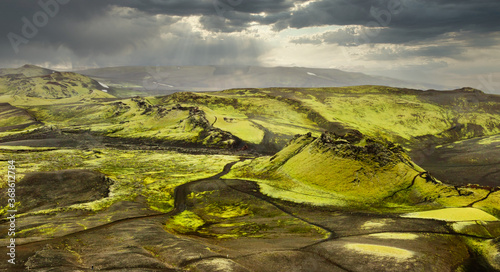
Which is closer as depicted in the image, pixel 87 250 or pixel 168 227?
pixel 87 250

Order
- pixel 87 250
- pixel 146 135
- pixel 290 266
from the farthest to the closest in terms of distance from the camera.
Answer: pixel 146 135 → pixel 87 250 → pixel 290 266

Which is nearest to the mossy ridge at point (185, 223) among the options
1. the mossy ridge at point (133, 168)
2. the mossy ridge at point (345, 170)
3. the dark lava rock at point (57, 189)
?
the mossy ridge at point (133, 168)

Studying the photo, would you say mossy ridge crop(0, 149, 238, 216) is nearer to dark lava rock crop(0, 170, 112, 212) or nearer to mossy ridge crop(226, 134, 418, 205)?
dark lava rock crop(0, 170, 112, 212)

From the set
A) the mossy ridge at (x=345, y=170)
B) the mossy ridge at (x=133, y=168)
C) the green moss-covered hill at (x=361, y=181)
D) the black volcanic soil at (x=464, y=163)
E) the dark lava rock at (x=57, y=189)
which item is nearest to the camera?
the green moss-covered hill at (x=361, y=181)

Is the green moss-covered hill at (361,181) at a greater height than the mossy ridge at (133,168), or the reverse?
the green moss-covered hill at (361,181)

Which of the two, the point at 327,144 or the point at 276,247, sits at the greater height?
the point at 327,144

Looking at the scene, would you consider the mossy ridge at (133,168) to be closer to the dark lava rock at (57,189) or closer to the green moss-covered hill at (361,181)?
the dark lava rock at (57,189)

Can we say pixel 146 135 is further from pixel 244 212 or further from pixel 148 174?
pixel 244 212

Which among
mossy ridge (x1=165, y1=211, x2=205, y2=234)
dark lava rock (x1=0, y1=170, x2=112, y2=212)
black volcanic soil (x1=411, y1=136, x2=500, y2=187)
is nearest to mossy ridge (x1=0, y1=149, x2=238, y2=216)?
dark lava rock (x1=0, y1=170, x2=112, y2=212)

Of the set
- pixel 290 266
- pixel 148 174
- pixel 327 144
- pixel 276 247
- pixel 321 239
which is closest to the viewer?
pixel 290 266

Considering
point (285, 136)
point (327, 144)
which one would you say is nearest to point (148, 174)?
point (327, 144)

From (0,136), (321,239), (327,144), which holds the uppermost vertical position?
(327,144)
